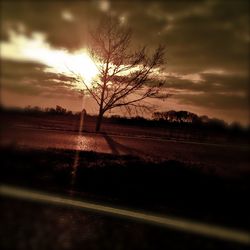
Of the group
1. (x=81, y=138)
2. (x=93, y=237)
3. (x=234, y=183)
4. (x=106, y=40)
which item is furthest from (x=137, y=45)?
(x=93, y=237)

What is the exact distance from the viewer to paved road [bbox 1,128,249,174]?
2514 mm

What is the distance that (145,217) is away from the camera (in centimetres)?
265

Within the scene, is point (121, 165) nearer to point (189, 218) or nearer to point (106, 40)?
point (189, 218)

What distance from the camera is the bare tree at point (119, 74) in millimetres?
2771

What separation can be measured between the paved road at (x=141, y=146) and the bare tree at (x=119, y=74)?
22 centimetres

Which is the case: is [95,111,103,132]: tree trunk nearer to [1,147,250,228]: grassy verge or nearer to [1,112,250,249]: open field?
[1,112,250,249]: open field

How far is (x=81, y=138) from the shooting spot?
2949 millimetres

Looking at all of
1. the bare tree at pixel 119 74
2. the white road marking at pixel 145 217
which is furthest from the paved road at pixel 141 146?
the white road marking at pixel 145 217

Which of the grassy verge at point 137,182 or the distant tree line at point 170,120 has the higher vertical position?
the distant tree line at point 170,120

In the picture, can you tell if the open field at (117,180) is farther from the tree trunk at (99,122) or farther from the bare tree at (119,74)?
the bare tree at (119,74)

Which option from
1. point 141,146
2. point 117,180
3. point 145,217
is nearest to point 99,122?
point 141,146

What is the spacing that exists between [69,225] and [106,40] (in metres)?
1.25

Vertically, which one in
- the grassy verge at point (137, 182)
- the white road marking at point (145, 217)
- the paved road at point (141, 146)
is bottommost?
the white road marking at point (145, 217)

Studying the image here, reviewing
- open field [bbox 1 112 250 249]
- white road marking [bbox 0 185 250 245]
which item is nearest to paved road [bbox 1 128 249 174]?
open field [bbox 1 112 250 249]
